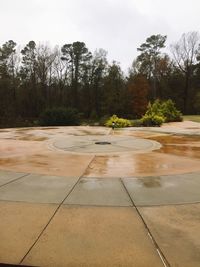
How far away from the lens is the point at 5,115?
98.3ft

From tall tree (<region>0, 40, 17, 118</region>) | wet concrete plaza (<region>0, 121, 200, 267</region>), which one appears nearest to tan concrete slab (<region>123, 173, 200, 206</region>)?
wet concrete plaza (<region>0, 121, 200, 267</region>)

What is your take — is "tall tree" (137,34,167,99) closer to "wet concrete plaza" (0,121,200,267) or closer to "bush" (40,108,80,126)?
"bush" (40,108,80,126)

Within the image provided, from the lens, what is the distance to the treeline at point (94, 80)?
37750mm

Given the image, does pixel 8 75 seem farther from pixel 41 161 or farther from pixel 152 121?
pixel 41 161

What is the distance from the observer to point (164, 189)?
4957 millimetres

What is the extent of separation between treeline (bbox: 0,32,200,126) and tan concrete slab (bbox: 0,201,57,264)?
31.8 m

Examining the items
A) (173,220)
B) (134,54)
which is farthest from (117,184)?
(134,54)

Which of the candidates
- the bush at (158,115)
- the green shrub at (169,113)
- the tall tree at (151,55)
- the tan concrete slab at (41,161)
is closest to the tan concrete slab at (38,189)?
the tan concrete slab at (41,161)

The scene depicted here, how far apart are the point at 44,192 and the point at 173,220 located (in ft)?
Result: 6.85

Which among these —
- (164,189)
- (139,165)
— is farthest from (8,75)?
(164,189)

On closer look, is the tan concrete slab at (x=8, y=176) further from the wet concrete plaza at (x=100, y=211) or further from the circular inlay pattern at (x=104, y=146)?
the circular inlay pattern at (x=104, y=146)

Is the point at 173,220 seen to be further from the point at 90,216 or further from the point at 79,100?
the point at 79,100

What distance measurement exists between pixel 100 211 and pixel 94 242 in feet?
2.88

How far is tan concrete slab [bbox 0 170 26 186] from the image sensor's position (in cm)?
548
